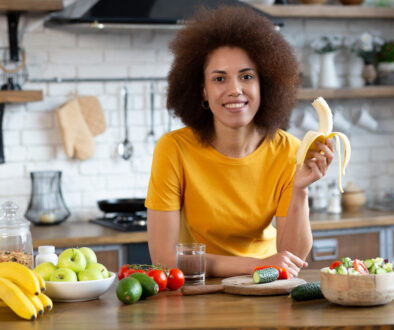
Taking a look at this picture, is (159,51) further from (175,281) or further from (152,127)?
(175,281)

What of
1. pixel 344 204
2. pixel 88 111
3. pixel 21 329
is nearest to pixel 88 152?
pixel 88 111

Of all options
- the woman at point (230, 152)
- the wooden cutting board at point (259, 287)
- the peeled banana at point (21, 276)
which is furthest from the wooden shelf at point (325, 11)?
the peeled banana at point (21, 276)

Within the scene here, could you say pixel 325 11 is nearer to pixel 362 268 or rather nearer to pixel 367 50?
pixel 367 50

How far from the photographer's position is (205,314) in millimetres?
1815

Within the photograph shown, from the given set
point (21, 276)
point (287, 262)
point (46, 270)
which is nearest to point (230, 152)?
point (287, 262)

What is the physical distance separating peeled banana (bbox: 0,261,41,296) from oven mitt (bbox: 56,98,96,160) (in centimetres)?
233

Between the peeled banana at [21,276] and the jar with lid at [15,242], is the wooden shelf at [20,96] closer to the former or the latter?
the jar with lid at [15,242]

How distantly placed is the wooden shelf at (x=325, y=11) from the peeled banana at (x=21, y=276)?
2854mm

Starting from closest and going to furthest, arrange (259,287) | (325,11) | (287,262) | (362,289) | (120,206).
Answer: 1. (362,289)
2. (259,287)
3. (287,262)
4. (120,206)
5. (325,11)

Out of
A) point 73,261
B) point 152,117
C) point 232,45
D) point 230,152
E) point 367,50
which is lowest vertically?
point 73,261

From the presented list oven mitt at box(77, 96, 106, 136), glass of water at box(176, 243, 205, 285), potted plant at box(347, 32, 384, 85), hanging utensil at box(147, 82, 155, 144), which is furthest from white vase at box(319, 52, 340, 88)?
glass of water at box(176, 243, 205, 285)

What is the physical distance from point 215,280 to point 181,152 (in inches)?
→ 21.8

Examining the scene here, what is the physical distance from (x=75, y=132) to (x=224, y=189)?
1843mm

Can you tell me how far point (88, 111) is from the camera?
14.2 ft
